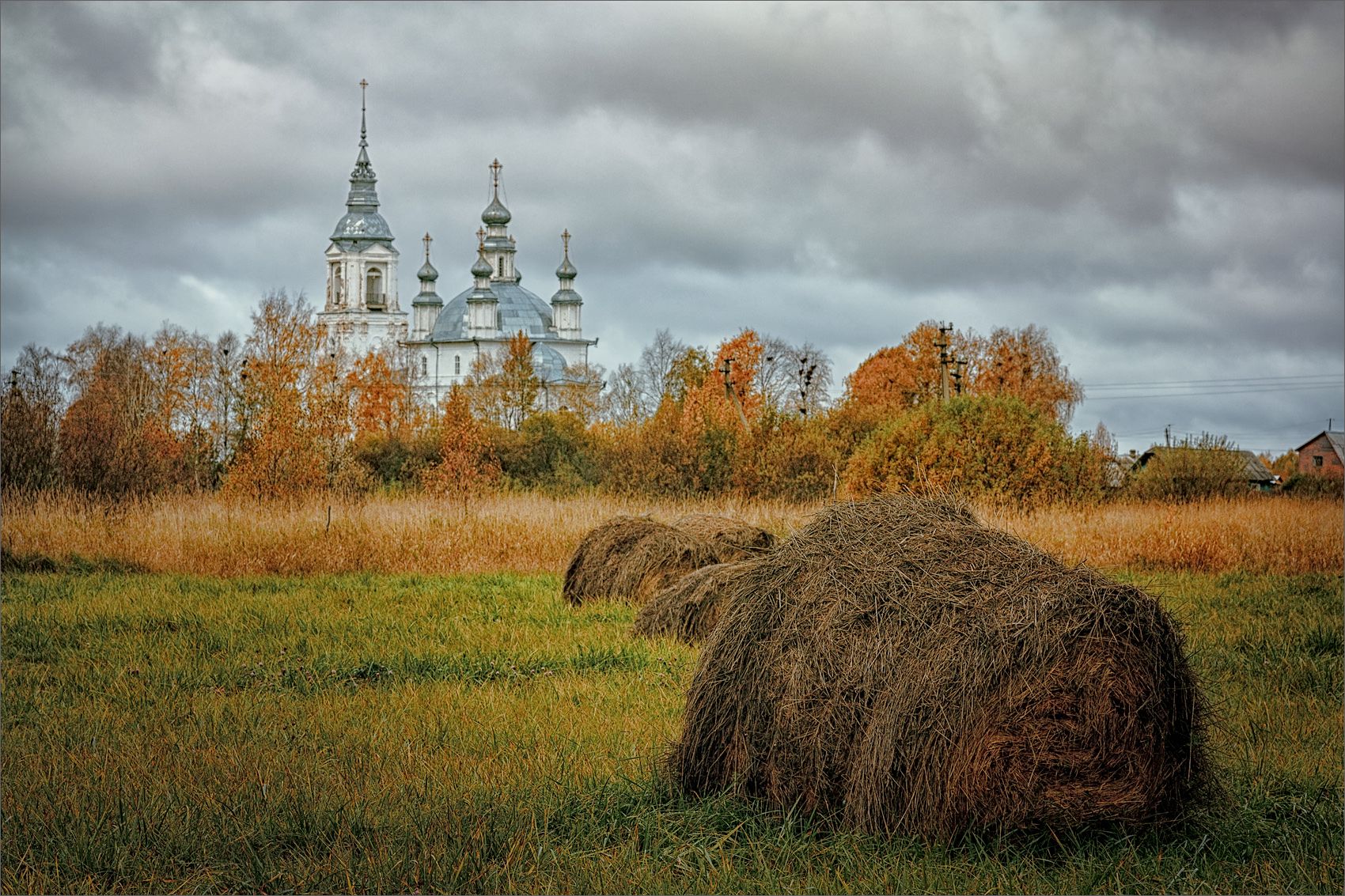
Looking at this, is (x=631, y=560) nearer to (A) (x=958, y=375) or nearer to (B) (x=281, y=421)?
(B) (x=281, y=421)

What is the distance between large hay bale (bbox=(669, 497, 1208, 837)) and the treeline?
439cm

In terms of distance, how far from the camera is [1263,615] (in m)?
13.9

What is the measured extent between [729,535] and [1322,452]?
2666 inches

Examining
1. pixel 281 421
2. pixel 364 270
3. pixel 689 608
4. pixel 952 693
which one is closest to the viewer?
pixel 952 693

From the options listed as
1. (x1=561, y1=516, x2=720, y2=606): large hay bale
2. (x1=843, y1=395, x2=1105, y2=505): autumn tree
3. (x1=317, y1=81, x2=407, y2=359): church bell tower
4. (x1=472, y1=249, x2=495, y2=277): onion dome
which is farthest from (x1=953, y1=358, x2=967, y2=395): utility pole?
(x1=317, y1=81, x2=407, y2=359): church bell tower

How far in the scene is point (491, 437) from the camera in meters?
37.8

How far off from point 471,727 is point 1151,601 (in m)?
4.42

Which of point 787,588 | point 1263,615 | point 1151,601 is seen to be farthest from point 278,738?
point 1263,615

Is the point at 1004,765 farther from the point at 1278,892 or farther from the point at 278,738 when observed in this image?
the point at 278,738

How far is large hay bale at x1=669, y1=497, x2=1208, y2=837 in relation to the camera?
5.58 metres

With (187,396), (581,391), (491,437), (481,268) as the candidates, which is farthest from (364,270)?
(491,437)

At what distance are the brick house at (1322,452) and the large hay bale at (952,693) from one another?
59939 mm

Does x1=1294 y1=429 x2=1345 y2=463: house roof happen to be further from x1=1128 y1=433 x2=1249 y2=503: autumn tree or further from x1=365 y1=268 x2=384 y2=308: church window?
x1=365 y1=268 x2=384 y2=308: church window

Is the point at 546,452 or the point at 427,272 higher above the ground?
the point at 427,272
